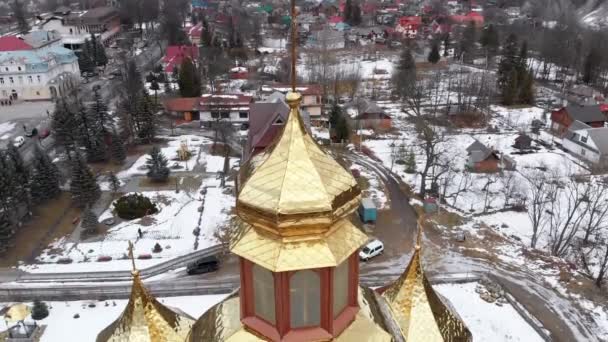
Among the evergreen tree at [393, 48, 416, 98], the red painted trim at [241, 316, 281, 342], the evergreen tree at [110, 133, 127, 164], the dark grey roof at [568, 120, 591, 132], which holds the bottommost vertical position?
the evergreen tree at [110, 133, 127, 164]

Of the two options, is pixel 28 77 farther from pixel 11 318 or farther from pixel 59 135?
pixel 11 318

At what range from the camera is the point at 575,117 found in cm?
4281

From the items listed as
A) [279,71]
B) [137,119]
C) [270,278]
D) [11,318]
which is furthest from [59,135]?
[270,278]

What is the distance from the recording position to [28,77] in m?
55.1

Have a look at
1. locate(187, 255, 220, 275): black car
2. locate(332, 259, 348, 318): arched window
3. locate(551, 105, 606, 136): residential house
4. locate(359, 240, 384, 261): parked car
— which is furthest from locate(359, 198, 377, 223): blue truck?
locate(551, 105, 606, 136): residential house

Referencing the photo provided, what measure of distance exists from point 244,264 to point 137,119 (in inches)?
1460

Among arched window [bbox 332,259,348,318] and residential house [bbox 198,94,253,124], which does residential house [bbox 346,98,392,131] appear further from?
arched window [bbox 332,259,348,318]

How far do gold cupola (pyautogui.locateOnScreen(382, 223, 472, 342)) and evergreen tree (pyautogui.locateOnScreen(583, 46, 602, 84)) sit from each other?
55338 mm

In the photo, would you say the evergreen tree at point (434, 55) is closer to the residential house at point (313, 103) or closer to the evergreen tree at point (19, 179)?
the residential house at point (313, 103)

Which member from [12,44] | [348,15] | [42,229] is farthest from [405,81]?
[348,15]

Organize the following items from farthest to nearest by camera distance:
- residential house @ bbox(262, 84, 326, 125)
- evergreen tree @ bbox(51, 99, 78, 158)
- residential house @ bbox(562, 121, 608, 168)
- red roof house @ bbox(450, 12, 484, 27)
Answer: red roof house @ bbox(450, 12, 484, 27) < residential house @ bbox(262, 84, 326, 125) < residential house @ bbox(562, 121, 608, 168) < evergreen tree @ bbox(51, 99, 78, 158)

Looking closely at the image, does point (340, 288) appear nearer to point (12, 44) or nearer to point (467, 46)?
point (12, 44)

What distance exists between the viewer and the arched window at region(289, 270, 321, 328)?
25.7 feet

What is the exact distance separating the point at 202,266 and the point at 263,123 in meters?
12.5
